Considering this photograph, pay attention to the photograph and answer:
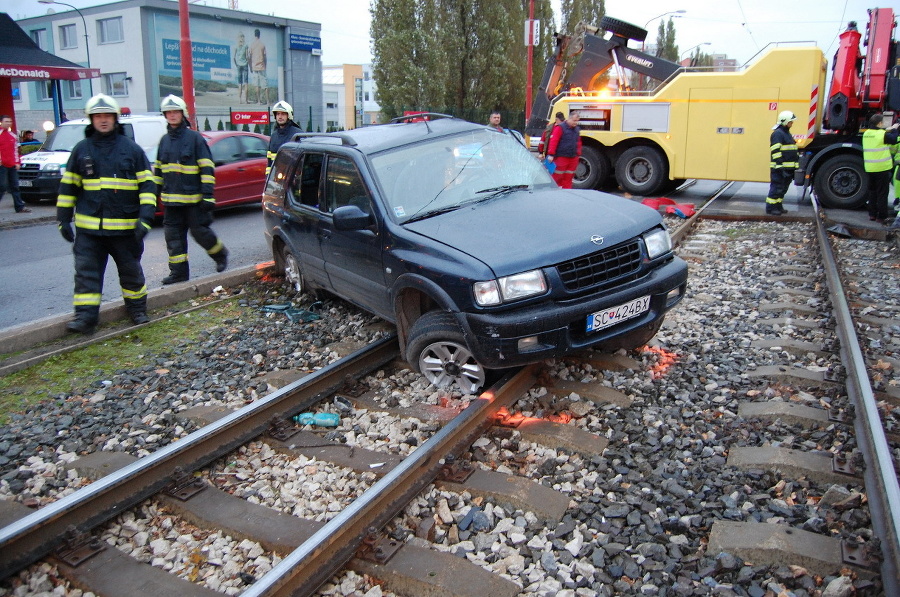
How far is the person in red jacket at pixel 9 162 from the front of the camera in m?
13.2

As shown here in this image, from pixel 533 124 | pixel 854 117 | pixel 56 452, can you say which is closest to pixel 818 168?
pixel 854 117

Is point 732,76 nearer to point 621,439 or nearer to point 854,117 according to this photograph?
point 854,117

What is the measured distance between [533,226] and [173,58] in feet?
132

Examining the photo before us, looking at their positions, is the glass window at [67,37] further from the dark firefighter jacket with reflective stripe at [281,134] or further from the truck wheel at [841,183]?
the truck wheel at [841,183]

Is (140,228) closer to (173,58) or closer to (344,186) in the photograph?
(344,186)

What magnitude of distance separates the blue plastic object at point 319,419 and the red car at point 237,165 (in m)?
9.04

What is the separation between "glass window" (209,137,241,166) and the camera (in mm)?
12867

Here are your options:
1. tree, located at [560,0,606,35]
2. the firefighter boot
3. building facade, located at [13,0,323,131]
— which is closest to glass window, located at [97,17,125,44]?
building facade, located at [13,0,323,131]

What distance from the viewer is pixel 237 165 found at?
13.2m

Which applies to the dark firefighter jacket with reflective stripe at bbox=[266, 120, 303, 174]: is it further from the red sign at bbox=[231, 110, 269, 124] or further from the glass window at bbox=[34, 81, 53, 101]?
the glass window at bbox=[34, 81, 53, 101]

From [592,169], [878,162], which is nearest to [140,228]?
[592,169]

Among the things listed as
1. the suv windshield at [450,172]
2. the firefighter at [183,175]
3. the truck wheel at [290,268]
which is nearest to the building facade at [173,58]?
the firefighter at [183,175]

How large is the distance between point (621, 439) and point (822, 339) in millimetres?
2606

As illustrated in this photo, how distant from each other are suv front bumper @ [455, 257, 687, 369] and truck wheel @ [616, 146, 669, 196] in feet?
35.1
